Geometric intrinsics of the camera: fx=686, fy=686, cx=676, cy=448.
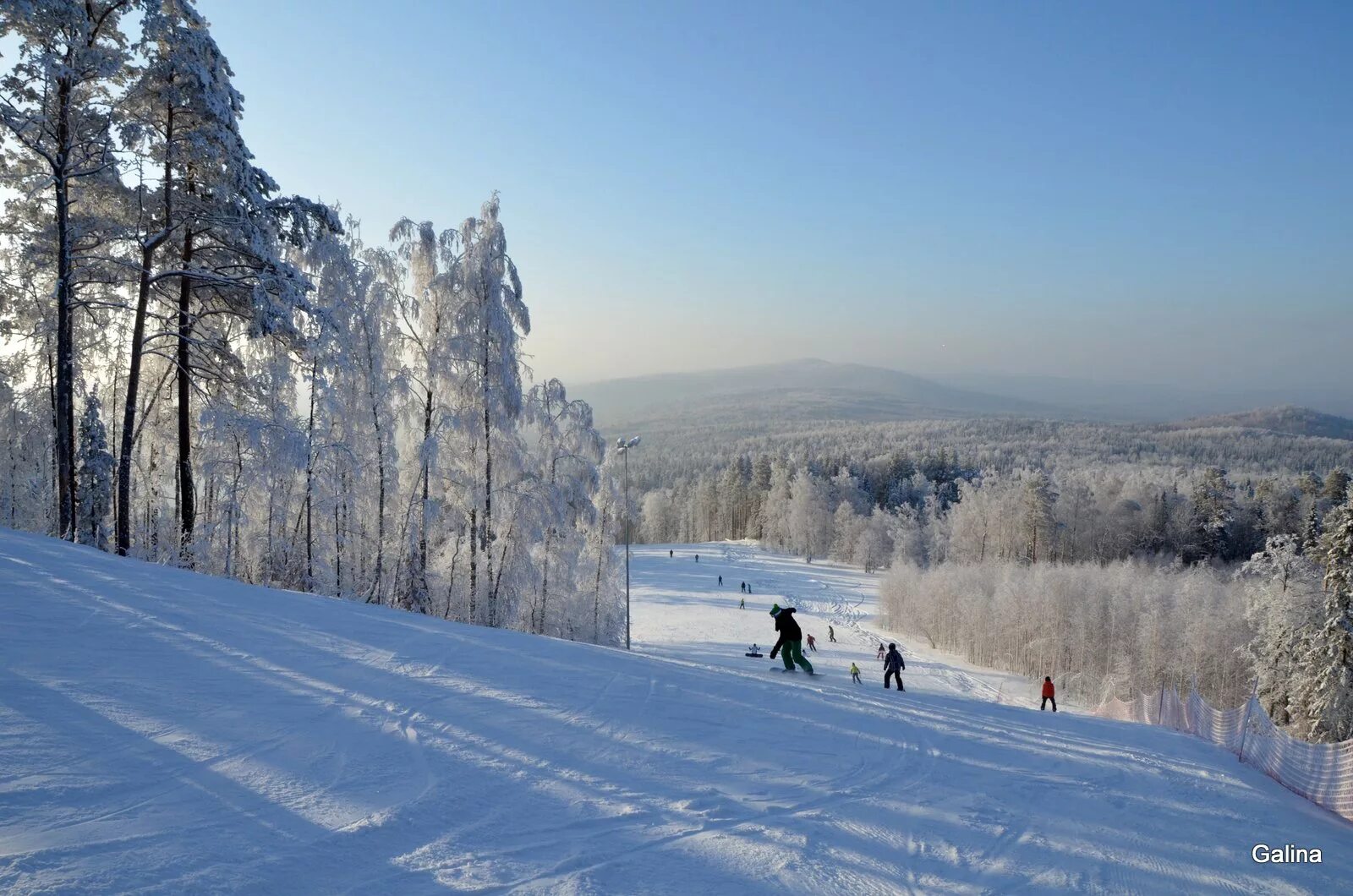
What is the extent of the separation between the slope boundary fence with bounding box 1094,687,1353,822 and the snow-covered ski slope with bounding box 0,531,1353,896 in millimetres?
462

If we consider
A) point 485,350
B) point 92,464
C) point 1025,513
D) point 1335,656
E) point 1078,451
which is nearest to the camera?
point 485,350

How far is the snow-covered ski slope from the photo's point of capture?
4.46m

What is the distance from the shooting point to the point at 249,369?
52.3ft

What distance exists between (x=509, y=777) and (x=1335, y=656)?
2769 centimetres

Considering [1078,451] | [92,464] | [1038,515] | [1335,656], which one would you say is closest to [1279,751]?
[1335,656]

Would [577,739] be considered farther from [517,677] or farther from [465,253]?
[465,253]

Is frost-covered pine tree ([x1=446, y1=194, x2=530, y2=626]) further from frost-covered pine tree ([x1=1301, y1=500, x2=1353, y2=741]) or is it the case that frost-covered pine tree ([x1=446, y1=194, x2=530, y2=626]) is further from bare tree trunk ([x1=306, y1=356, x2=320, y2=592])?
frost-covered pine tree ([x1=1301, y1=500, x2=1353, y2=741])

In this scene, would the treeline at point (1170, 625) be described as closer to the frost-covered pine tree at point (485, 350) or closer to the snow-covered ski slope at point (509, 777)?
the snow-covered ski slope at point (509, 777)

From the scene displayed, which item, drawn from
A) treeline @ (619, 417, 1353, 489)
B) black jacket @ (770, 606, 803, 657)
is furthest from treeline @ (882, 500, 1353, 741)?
treeline @ (619, 417, 1353, 489)

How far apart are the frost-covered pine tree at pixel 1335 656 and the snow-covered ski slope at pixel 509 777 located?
1774 centimetres

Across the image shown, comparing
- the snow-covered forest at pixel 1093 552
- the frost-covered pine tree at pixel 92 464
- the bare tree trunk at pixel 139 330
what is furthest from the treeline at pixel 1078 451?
the bare tree trunk at pixel 139 330

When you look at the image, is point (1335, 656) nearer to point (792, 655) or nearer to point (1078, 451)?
point (792, 655)

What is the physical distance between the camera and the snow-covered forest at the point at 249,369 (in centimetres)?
1287

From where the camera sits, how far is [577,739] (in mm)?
6879
